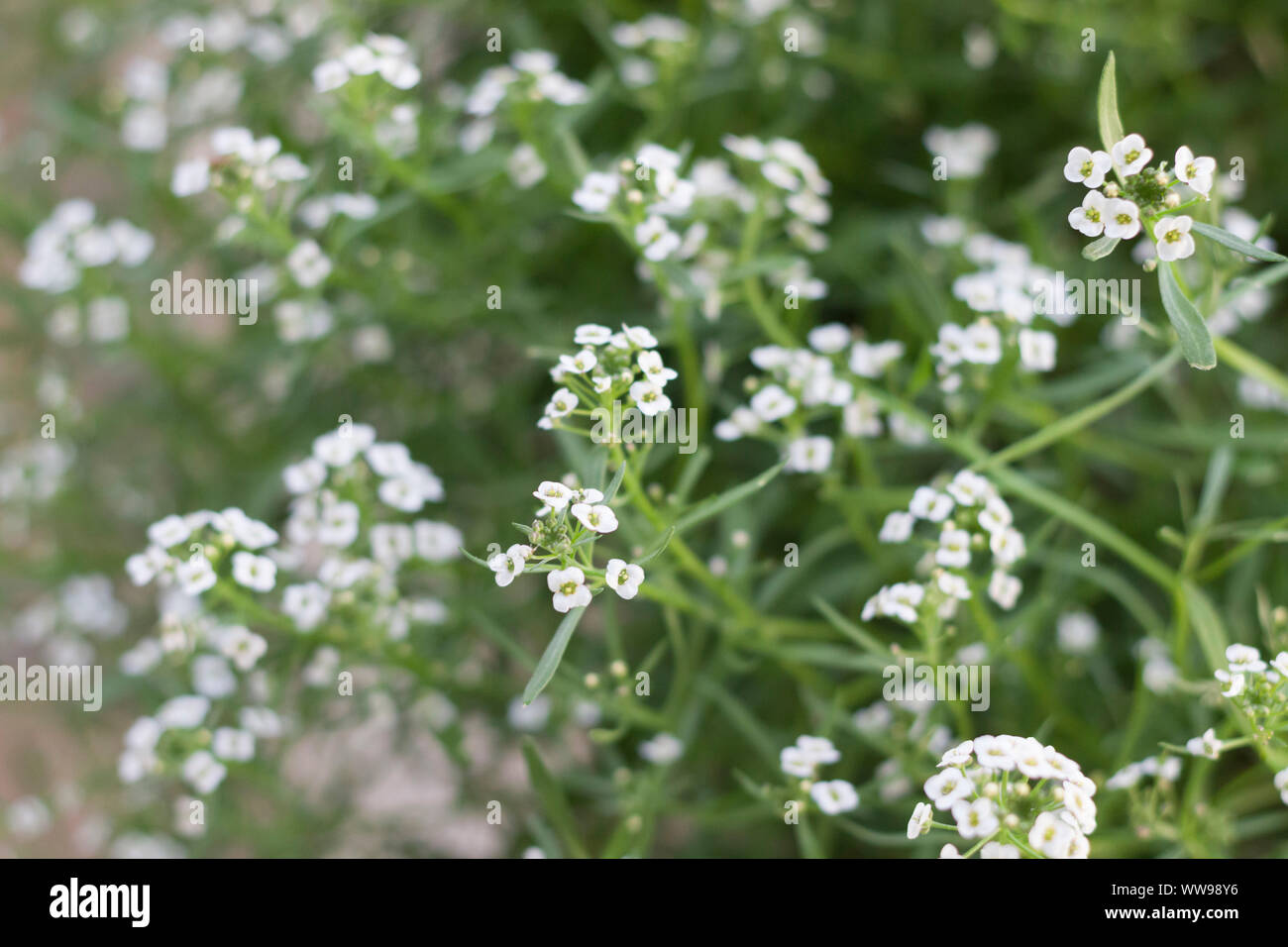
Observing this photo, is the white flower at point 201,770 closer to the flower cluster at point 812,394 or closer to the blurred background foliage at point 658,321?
the blurred background foliage at point 658,321

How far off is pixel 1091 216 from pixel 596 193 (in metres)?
0.50

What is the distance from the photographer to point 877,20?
1763 millimetres

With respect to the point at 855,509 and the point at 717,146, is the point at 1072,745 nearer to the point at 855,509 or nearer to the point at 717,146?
the point at 855,509

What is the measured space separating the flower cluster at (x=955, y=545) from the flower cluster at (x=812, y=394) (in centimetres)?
13

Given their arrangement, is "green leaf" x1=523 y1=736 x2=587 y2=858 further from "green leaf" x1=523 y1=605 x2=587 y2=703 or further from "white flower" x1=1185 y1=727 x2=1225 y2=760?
"white flower" x1=1185 y1=727 x2=1225 y2=760

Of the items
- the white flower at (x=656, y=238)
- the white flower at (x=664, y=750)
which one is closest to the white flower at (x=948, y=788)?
the white flower at (x=664, y=750)

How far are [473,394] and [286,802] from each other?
2.30 feet

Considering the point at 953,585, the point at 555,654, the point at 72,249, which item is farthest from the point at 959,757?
the point at 72,249

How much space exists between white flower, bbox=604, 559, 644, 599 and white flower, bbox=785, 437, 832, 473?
1.10 ft

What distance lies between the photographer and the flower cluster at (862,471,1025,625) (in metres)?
1.14

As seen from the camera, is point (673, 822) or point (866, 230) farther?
point (673, 822)

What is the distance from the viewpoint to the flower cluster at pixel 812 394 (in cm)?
124

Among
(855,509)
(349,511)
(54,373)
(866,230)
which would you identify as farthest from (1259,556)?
(54,373)

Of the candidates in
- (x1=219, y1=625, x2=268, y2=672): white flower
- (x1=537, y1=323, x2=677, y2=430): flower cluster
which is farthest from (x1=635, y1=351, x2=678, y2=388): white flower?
(x1=219, y1=625, x2=268, y2=672): white flower
